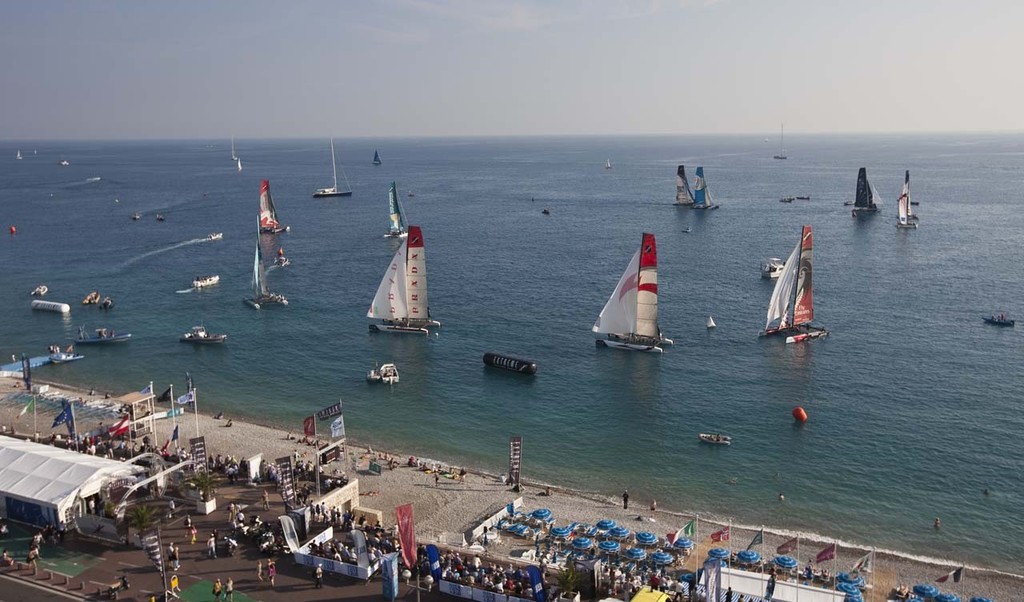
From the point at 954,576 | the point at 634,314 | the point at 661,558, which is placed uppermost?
the point at 634,314

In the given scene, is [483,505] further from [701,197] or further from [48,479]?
[701,197]

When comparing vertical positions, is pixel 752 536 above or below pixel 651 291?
below

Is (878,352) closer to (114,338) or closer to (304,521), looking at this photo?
(304,521)

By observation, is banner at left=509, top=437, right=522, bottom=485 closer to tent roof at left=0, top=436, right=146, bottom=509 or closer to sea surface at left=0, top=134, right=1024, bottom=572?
sea surface at left=0, top=134, right=1024, bottom=572

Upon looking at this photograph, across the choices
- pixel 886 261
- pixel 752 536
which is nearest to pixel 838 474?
pixel 752 536

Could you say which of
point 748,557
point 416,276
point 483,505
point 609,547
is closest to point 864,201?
point 416,276

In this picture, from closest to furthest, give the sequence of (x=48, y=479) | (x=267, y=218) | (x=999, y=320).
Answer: (x=48, y=479) → (x=999, y=320) → (x=267, y=218)
